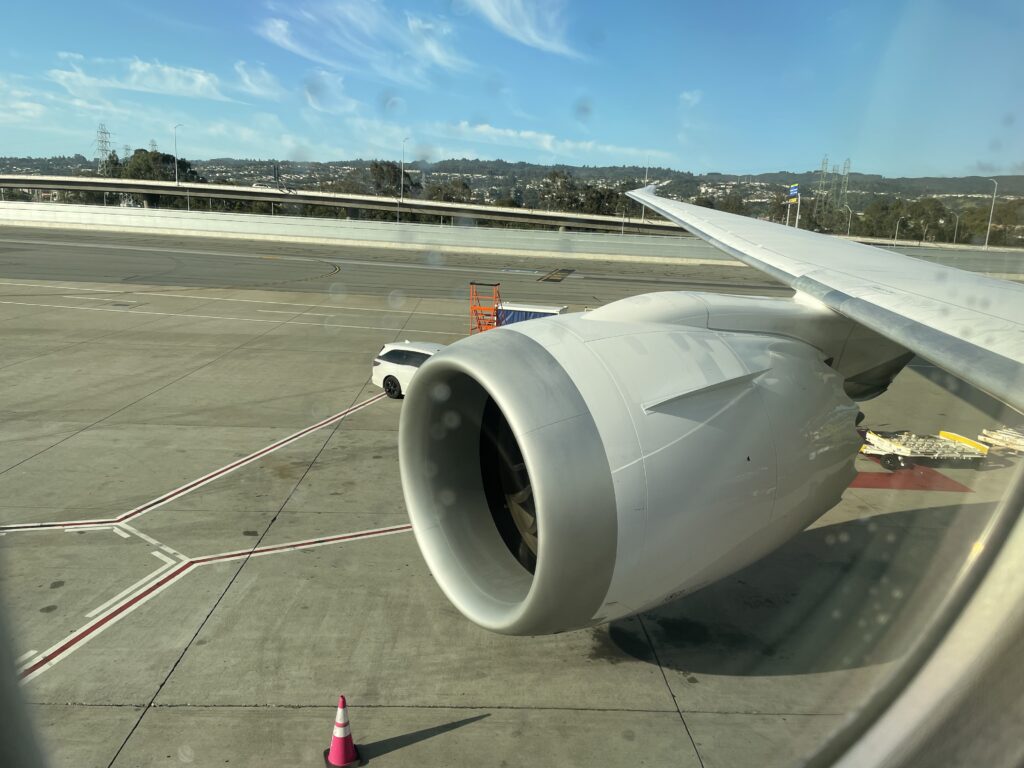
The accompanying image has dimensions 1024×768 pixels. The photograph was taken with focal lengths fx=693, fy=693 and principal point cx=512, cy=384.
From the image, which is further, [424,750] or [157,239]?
[157,239]

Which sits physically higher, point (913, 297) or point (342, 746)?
point (913, 297)

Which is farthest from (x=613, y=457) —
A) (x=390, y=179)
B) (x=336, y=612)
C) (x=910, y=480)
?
(x=390, y=179)

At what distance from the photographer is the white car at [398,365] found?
13875 mm

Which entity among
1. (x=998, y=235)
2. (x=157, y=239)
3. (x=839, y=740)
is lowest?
(x=157, y=239)

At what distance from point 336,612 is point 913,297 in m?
5.26

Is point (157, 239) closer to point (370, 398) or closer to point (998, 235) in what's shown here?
point (370, 398)

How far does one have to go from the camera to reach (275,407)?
12.9 metres

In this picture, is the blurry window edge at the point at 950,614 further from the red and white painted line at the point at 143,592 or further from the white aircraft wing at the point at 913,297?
the red and white painted line at the point at 143,592

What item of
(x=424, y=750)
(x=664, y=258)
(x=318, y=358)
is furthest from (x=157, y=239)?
(x=424, y=750)

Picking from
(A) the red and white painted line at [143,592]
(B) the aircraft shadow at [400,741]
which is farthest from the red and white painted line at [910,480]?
(B) the aircraft shadow at [400,741]

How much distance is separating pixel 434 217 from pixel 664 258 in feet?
140

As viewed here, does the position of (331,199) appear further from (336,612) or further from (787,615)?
(787,615)

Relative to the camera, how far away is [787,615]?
21.7 ft

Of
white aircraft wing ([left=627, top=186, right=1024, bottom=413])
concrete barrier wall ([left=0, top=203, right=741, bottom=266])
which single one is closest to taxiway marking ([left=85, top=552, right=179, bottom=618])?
white aircraft wing ([left=627, top=186, right=1024, bottom=413])
